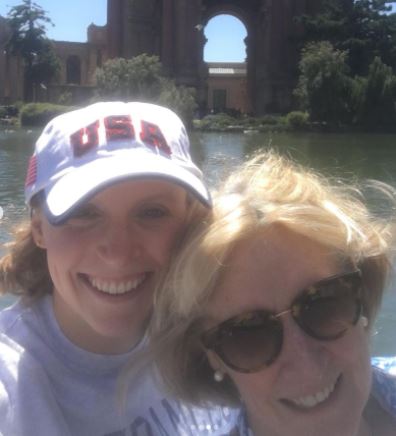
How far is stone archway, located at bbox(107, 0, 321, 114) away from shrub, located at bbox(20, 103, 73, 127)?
29.6 ft

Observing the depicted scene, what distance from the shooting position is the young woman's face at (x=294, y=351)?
5.21ft

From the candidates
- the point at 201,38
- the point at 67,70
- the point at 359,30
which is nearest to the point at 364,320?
the point at 359,30

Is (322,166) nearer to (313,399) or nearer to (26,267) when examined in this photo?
(26,267)

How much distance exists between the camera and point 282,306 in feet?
5.29

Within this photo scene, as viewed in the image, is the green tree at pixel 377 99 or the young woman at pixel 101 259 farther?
the green tree at pixel 377 99

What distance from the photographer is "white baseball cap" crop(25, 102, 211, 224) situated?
5.49 feet

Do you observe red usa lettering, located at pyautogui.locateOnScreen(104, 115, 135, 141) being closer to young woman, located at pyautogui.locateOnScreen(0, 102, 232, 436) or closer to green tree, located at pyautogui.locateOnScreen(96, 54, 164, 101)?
young woman, located at pyautogui.locateOnScreen(0, 102, 232, 436)

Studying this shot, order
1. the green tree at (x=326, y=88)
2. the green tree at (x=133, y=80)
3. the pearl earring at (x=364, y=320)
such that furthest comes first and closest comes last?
the green tree at (x=326, y=88), the green tree at (x=133, y=80), the pearl earring at (x=364, y=320)

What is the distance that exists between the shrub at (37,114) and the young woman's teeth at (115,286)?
3969 cm

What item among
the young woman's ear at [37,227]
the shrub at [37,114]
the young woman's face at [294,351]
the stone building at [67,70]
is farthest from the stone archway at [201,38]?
the young woman's face at [294,351]

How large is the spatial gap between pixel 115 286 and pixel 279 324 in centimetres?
41

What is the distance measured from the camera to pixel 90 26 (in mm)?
74375

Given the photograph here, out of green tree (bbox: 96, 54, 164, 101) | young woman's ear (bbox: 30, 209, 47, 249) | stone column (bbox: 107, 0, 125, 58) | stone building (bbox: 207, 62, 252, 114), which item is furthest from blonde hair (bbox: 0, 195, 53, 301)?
stone building (bbox: 207, 62, 252, 114)

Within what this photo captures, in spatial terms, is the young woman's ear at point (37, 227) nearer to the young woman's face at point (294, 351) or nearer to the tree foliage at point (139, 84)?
the young woman's face at point (294, 351)
